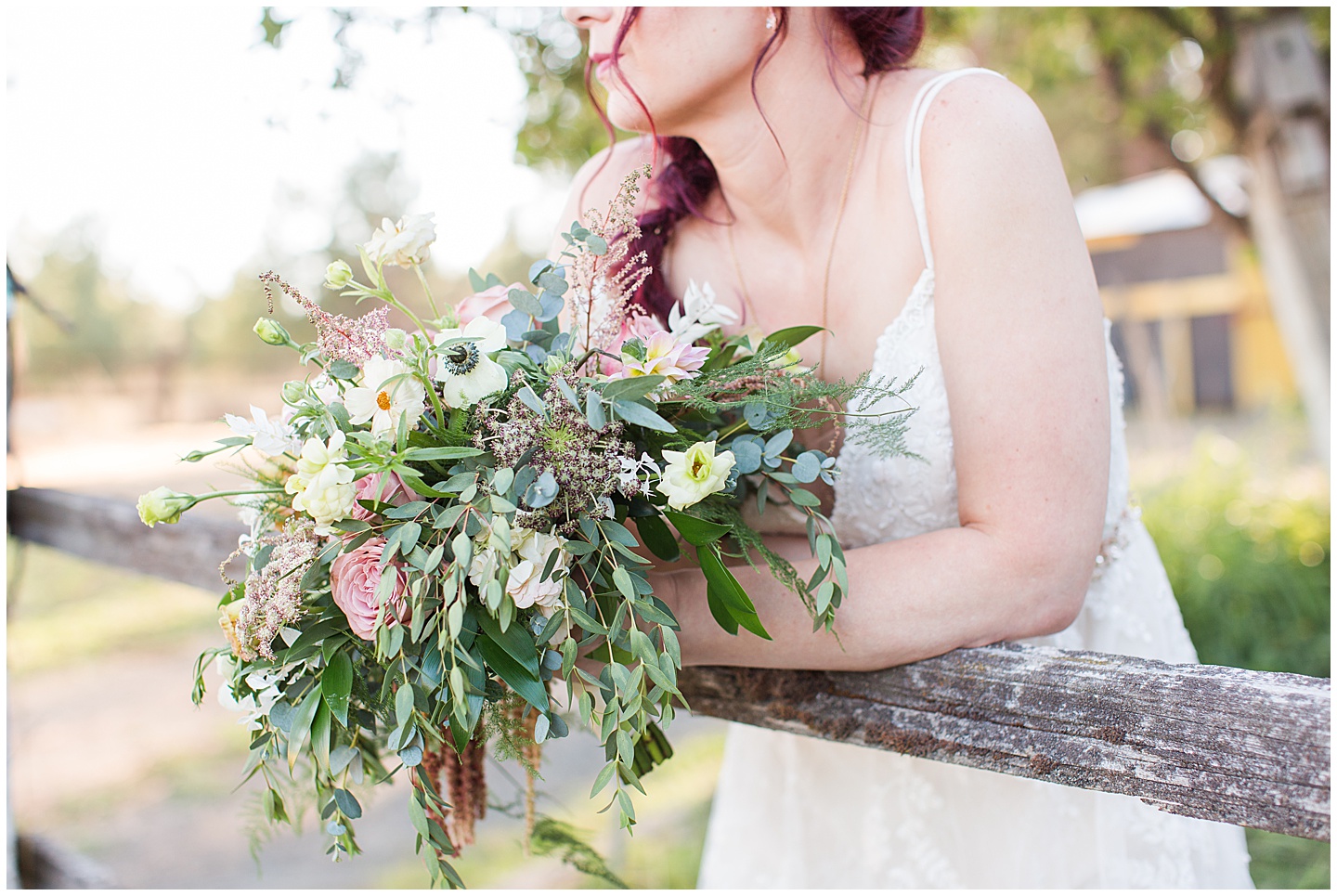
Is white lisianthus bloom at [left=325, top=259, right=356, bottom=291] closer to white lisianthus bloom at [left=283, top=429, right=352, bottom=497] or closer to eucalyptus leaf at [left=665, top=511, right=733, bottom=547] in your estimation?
white lisianthus bloom at [left=283, top=429, right=352, bottom=497]

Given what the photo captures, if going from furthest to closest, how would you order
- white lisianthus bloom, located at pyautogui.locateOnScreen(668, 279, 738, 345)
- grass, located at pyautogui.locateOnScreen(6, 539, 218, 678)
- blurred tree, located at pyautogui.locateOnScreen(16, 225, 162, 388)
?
blurred tree, located at pyautogui.locateOnScreen(16, 225, 162, 388) → grass, located at pyautogui.locateOnScreen(6, 539, 218, 678) → white lisianthus bloom, located at pyautogui.locateOnScreen(668, 279, 738, 345)

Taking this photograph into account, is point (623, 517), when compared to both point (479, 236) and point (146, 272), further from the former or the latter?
point (146, 272)

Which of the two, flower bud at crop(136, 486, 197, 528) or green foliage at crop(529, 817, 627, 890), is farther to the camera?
green foliage at crop(529, 817, 627, 890)

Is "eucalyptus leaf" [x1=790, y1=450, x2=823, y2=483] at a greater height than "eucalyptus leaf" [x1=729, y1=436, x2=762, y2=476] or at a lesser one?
lesser

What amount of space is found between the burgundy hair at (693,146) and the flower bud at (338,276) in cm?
49

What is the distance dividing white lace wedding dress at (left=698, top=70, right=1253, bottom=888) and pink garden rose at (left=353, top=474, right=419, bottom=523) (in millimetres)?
745

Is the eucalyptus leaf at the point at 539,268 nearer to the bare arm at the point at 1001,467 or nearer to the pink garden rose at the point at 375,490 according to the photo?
the pink garden rose at the point at 375,490

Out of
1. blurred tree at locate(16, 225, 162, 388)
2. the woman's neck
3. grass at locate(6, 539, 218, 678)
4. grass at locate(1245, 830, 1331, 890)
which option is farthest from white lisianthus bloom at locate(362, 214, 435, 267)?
blurred tree at locate(16, 225, 162, 388)

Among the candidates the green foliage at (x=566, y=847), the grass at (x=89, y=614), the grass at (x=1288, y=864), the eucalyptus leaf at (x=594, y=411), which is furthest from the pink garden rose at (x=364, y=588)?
the grass at (x=89, y=614)

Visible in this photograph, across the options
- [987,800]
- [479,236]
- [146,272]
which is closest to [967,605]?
[987,800]

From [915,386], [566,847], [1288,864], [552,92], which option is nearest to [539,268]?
[915,386]

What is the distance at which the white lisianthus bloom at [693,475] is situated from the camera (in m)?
0.92

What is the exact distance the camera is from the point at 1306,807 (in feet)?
2.74

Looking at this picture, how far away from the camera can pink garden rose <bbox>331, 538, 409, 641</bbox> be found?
0.91m
